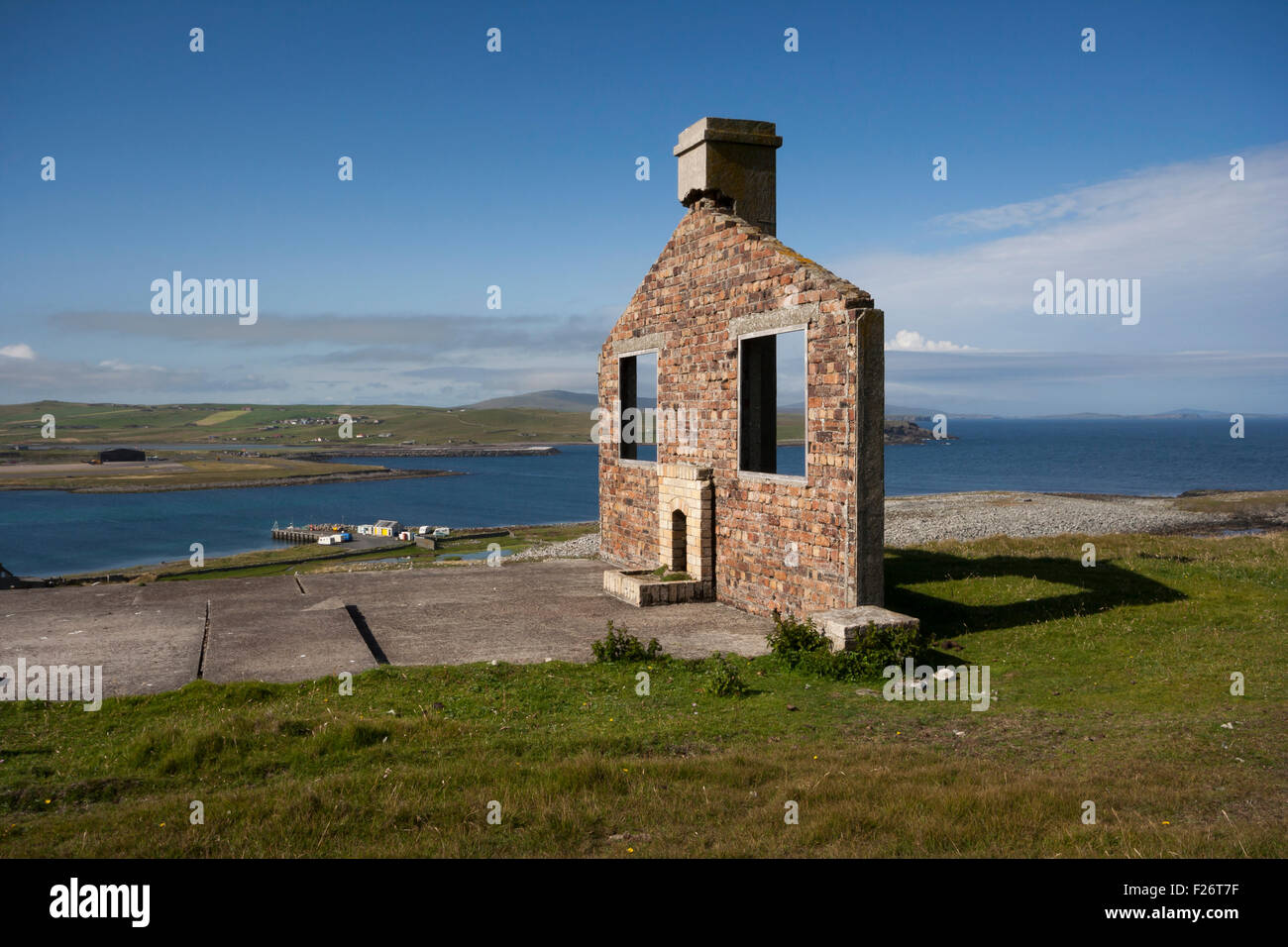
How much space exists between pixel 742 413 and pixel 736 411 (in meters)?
0.18

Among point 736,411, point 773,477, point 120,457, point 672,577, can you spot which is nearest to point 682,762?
point 773,477

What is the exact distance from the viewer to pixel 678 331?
47.7ft

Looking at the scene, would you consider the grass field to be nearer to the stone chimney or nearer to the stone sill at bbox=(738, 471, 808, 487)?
the stone sill at bbox=(738, 471, 808, 487)

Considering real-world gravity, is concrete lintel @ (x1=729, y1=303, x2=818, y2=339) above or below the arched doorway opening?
above

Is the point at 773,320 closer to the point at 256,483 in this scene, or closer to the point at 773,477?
the point at 773,477

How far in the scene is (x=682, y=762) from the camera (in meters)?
6.33

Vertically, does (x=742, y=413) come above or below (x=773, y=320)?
below

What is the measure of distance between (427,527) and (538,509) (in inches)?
865

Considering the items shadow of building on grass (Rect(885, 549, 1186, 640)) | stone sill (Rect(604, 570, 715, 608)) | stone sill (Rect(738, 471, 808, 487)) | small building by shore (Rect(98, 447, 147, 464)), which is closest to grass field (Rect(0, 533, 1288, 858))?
shadow of building on grass (Rect(885, 549, 1186, 640))

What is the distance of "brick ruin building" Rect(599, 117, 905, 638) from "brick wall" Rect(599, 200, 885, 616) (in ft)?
0.08

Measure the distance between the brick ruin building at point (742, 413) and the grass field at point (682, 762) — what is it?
2.21 m

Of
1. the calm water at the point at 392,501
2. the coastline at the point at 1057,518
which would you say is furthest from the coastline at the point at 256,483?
the coastline at the point at 1057,518

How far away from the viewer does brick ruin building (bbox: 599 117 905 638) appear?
10406 millimetres
